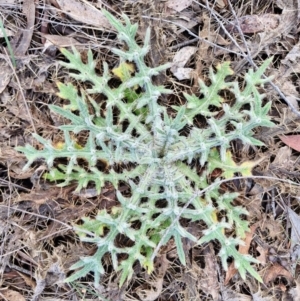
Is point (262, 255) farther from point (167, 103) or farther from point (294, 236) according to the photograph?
point (167, 103)

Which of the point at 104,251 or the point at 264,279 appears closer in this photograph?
the point at 104,251

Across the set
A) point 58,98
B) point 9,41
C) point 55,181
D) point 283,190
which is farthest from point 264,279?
point 9,41

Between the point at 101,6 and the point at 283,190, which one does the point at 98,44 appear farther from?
the point at 283,190

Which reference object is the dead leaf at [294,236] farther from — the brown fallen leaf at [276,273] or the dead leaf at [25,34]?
the dead leaf at [25,34]

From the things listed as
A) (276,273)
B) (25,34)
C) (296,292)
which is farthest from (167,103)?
(296,292)

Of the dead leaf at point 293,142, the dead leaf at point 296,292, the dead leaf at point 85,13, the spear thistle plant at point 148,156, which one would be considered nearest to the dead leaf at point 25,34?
the dead leaf at point 85,13

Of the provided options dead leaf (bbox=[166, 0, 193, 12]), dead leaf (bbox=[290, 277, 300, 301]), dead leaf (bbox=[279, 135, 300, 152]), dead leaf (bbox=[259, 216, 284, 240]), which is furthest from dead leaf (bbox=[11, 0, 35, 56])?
dead leaf (bbox=[290, 277, 300, 301])
